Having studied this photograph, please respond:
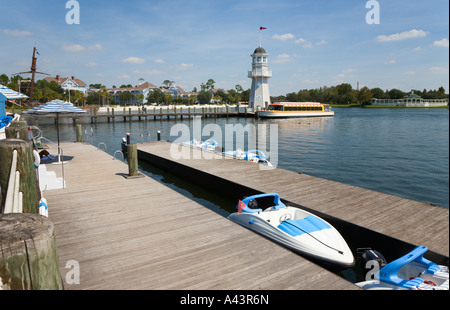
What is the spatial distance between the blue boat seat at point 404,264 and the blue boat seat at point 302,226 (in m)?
1.77

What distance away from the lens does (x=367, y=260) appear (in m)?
7.05

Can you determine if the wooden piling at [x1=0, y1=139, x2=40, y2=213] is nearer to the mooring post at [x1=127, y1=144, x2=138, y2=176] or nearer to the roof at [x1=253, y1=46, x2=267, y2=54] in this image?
the mooring post at [x1=127, y1=144, x2=138, y2=176]

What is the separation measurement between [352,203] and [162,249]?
6.09 m

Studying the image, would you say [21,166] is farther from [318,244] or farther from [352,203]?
[352,203]

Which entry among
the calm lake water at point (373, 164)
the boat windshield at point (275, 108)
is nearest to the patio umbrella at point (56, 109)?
the calm lake water at point (373, 164)

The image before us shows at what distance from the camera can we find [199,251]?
19.7 ft

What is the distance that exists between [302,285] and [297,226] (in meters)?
2.89

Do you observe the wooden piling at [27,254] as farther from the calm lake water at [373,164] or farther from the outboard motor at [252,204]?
the calm lake water at [373,164]

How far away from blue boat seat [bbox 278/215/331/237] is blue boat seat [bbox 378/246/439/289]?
1.77m

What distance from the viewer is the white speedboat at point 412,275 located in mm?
5707

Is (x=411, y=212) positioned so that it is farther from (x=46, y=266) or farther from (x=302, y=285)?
(x=46, y=266)

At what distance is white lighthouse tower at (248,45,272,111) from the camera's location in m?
76.2

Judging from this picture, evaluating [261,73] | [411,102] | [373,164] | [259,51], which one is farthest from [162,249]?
[411,102]

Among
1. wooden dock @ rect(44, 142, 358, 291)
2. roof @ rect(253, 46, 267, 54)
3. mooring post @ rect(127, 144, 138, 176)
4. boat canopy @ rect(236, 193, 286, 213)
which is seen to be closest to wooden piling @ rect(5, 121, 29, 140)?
wooden dock @ rect(44, 142, 358, 291)
